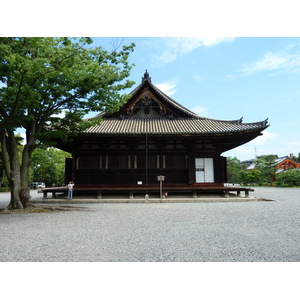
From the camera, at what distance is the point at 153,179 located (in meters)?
16.4

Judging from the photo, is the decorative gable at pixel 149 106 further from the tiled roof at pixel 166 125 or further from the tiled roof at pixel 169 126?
the tiled roof at pixel 169 126

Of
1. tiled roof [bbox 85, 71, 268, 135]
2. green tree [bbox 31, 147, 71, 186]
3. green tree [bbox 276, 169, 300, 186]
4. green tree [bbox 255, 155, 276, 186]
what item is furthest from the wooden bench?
green tree [bbox 255, 155, 276, 186]

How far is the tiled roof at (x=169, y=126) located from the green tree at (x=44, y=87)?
11.8ft

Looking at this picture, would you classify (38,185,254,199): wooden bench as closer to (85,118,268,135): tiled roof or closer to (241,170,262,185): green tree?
(85,118,268,135): tiled roof

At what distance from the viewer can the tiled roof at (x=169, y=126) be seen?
50.0ft

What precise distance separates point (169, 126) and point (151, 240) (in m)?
12.5

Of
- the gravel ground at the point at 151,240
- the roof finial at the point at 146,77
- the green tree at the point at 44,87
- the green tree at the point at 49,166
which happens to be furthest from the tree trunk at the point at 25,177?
the green tree at the point at 49,166

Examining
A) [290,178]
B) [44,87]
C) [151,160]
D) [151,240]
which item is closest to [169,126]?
[151,160]

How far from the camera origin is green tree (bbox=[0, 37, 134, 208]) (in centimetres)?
902

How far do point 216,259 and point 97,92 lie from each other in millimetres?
9858

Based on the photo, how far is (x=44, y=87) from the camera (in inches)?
394

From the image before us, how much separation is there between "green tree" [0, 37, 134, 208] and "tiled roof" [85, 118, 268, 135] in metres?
3.58

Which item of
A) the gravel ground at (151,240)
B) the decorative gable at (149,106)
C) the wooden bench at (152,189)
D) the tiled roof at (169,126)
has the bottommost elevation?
the gravel ground at (151,240)

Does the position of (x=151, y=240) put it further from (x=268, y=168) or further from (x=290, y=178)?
(x=268, y=168)
